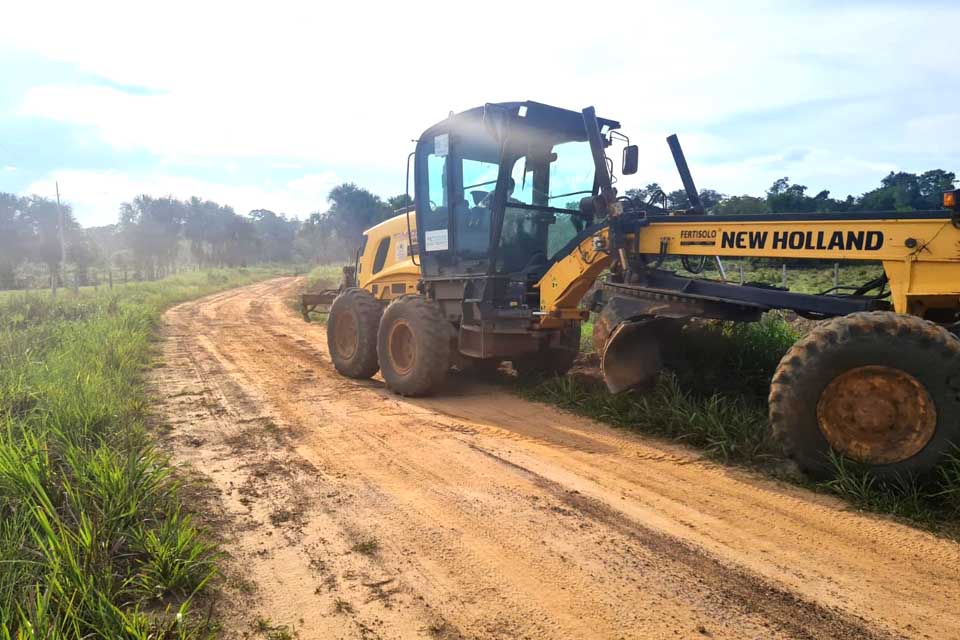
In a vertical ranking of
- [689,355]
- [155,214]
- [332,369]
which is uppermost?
[155,214]

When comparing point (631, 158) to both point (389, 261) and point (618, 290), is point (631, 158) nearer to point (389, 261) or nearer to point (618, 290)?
point (618, 290)

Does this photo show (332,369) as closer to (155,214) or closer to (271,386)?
(271,386)

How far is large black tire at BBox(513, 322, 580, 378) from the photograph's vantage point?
23.0ft

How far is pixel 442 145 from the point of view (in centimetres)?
693

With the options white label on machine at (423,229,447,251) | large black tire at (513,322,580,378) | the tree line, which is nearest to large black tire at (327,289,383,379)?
white label on machine at (423,229,447,251)

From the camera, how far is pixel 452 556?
9.77 ft

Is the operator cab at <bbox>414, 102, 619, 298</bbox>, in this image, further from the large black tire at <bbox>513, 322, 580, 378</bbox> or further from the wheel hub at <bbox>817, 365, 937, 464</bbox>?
the wheel hub at <bbox>817, 365, 937, 464</bbox>

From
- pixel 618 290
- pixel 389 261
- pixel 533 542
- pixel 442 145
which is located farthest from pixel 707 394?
pixel 389 261

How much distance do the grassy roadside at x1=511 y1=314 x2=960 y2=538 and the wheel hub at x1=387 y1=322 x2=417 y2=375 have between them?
1.43 metres

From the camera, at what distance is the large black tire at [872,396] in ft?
11.1

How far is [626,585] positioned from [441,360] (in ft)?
13.8

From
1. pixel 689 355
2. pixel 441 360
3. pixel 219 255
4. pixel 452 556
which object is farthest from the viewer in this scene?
pixel 219 255

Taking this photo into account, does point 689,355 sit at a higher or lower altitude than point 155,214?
lower

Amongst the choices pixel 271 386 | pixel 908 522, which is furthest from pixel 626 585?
pixel 271 386
